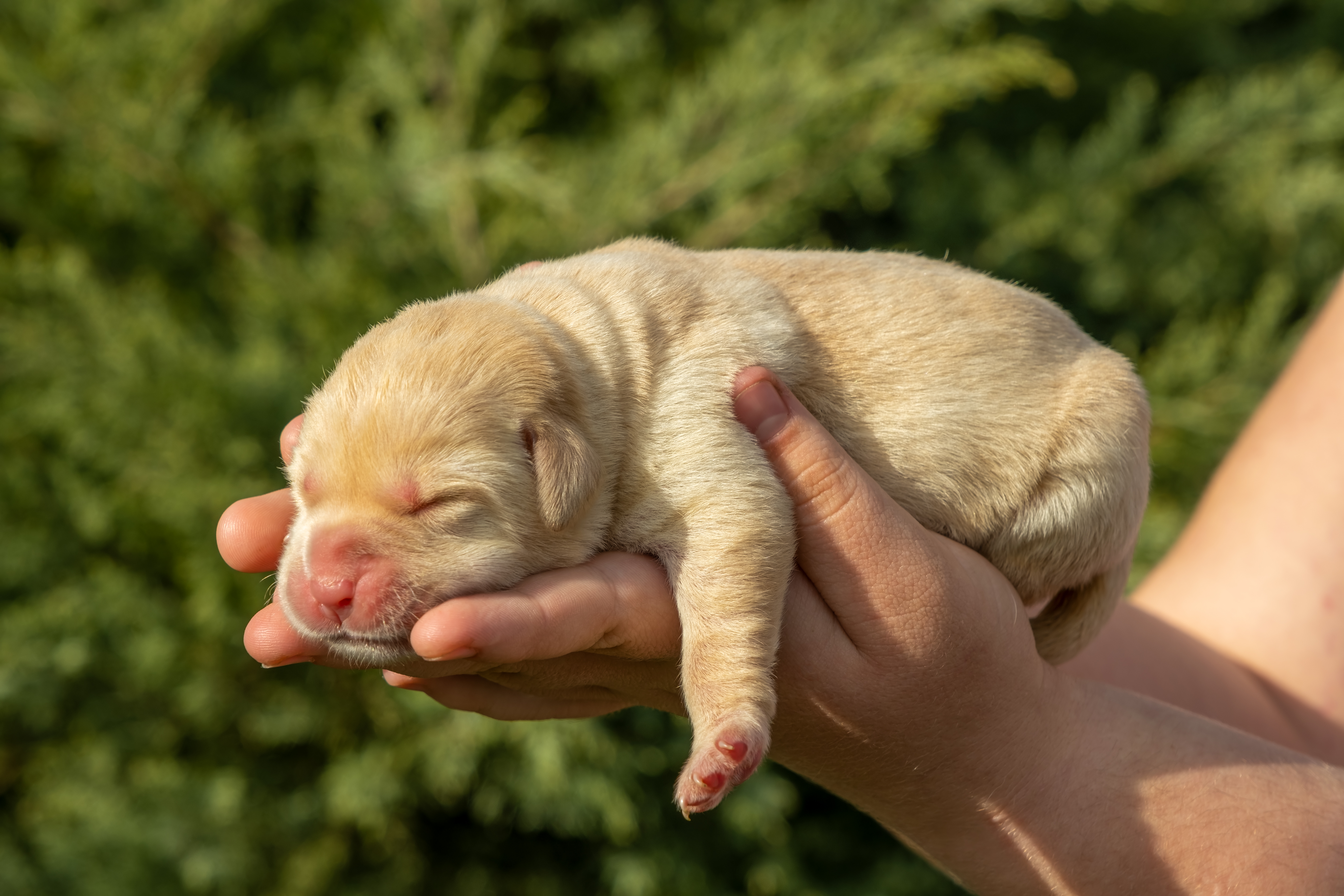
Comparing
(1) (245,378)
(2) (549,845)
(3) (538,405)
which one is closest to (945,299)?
(3) (538,405)

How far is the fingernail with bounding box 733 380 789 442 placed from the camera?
2289 millimetres

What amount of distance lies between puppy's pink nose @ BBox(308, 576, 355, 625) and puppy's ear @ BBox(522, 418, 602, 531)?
1.29ft

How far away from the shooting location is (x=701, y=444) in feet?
7.48

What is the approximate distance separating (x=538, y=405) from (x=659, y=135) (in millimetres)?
2430

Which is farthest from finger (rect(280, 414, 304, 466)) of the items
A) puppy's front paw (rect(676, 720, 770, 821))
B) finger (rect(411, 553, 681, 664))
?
puppy's front paw (rect(676, 720, 770, 821))

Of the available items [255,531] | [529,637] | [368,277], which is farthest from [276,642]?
[368,277]

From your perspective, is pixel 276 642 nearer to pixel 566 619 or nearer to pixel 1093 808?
pixel 566 619

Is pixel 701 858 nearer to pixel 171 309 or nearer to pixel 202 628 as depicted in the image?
pixel 202 628

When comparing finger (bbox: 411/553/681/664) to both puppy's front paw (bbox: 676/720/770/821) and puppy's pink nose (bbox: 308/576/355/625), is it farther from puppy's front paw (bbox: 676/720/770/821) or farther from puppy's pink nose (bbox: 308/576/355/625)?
puppy's front paw (bbox: 676/720/770/821)

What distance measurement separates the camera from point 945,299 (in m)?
2.60

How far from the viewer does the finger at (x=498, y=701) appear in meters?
2.48

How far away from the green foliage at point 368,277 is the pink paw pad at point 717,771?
179cm

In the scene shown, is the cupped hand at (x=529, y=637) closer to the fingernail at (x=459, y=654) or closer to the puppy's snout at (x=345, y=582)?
the fingernail at (x=459, y=654)

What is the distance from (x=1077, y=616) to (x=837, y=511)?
0.95 meters
